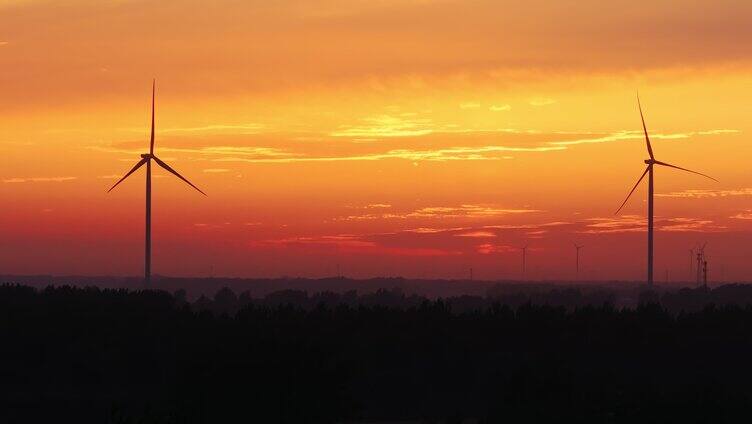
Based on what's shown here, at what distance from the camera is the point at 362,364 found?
95.4m

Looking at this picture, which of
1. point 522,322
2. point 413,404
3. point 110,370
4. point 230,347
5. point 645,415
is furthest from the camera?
point 522,322

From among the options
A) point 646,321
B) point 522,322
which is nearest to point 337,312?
point 522,322

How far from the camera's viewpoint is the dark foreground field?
69.9 meters

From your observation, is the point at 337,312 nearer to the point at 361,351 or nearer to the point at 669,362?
the point at 361,351

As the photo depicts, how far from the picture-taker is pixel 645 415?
221 ft

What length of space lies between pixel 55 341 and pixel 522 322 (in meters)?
36.6

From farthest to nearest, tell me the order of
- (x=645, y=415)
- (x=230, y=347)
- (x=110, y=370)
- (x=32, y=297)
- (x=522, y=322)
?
(x=32, y=297), (x=522, y=322), (x=110, y=370), (x=230, y=347), (x=645, y=415)

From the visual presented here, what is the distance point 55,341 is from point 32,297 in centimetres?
3391

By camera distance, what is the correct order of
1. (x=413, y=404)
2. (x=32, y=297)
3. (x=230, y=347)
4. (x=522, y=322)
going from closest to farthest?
(x=230, y=347) → (x=413, y=404) → (x=522, y=322) → (x=32, y=297)

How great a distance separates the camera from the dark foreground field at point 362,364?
6988 centimetres

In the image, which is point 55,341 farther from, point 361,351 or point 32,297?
point 32,297

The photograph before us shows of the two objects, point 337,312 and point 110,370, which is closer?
point 110,370

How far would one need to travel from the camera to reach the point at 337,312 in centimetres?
12638

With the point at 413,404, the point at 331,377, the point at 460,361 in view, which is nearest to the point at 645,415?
the point at 331,377
